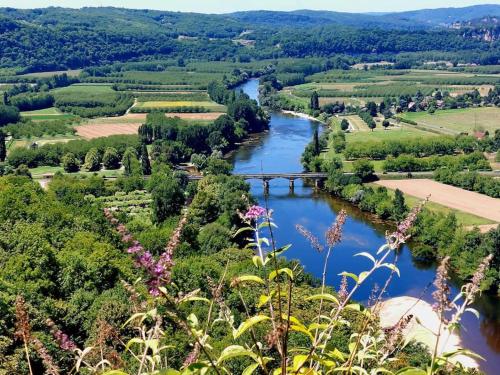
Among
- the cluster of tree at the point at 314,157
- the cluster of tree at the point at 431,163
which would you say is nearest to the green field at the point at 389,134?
the cluster of tree at the point at 314,157

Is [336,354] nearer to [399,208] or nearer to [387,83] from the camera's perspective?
[399,208]

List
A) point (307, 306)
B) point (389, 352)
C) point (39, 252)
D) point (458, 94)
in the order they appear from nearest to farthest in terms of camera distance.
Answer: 1. point (389, 352)
2. point (307, 306)
3. point (39, 252)
4. point (458, 94)

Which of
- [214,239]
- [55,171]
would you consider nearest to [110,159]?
[55,171]

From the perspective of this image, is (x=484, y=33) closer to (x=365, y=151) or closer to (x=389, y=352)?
(x=365, y=151)

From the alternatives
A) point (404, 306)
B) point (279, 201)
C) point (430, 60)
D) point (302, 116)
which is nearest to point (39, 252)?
point (404, 306)

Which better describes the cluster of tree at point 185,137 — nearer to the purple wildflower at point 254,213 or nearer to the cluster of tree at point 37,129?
the cluster of tree at point 37,129
